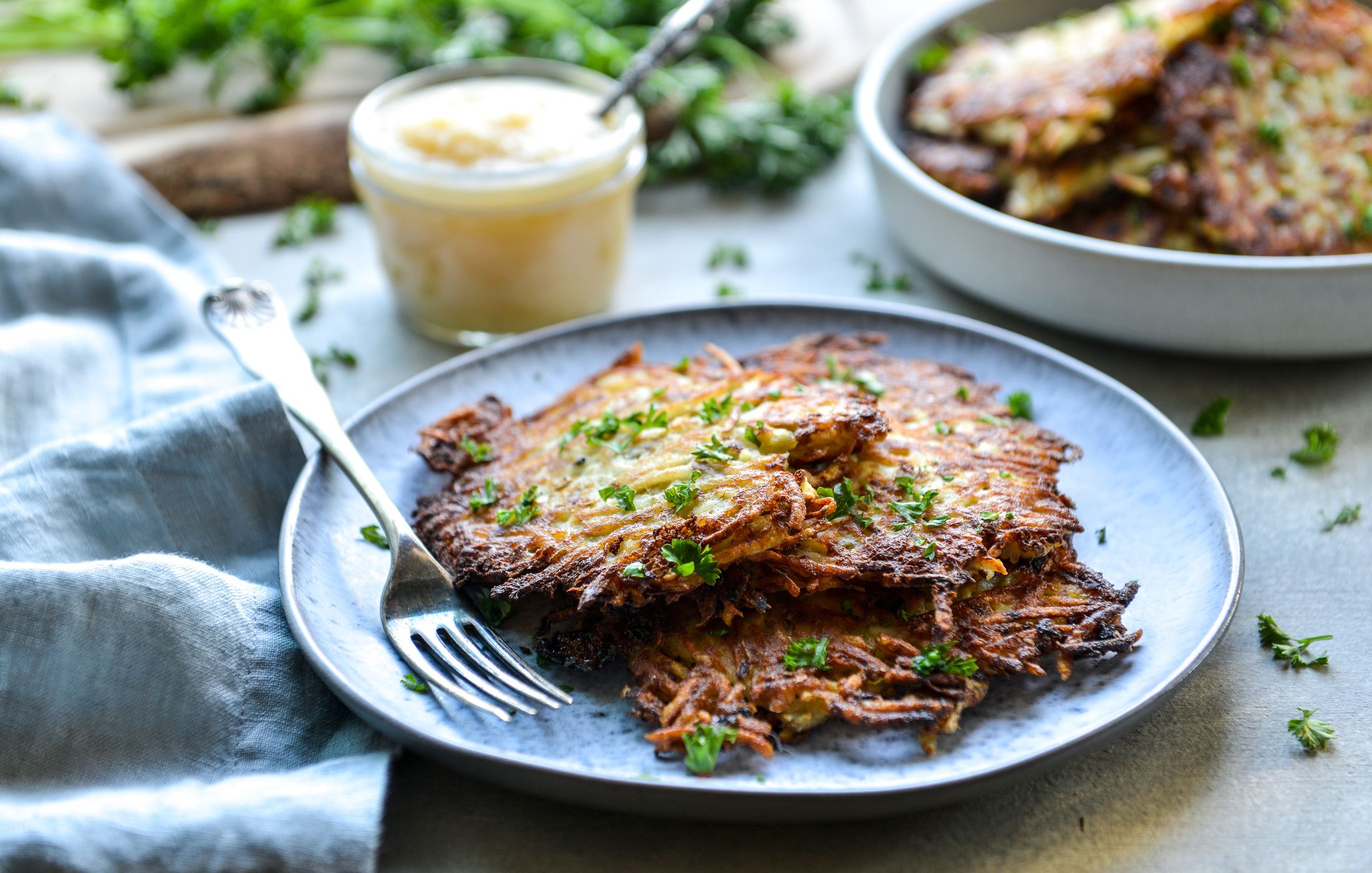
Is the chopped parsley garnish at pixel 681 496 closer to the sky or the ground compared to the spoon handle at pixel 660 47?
closer to the ground

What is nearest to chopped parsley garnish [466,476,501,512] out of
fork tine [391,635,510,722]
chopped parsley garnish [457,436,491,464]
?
chopped parsley garnish [457,436,491,464]

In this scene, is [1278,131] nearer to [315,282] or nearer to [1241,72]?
[1241,72]

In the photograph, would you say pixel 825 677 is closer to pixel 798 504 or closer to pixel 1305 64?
pixel 798 504

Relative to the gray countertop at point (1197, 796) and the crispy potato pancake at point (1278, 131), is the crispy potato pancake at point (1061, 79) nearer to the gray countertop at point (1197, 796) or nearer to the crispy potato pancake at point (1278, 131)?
the crispy potato pancake at point (1278, 131)

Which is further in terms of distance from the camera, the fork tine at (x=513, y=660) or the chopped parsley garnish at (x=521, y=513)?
the chopped parsley garnish at (x=521, y=513)

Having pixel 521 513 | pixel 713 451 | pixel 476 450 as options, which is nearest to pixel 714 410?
pixel 713 451

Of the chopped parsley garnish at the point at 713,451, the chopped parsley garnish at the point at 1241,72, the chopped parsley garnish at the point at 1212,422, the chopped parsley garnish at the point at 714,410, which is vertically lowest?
the chopped parsley garnish at the point at 1212,422

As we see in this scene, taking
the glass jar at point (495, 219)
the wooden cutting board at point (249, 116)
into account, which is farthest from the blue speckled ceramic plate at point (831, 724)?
the wooden cutting board at point (249, 116)
